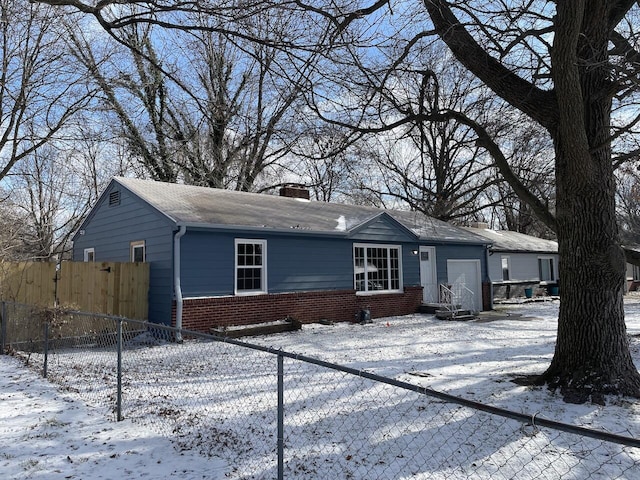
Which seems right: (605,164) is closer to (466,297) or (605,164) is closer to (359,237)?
(359,237)

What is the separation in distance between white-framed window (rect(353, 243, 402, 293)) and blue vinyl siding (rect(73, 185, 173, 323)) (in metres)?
6.74

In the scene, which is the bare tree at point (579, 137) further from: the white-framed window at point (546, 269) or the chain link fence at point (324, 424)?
the white-framed window at point (546, 269)

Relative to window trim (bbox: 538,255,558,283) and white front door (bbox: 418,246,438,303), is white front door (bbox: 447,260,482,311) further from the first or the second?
window trim (bbox: 538,255,558,283)

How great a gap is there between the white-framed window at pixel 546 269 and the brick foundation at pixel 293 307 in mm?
14874

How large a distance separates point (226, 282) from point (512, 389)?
8.41 m

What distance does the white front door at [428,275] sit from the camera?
62.4 feet

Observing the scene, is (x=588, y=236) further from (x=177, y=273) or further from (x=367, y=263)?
(x=367, y=263)

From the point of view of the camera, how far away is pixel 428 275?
19.3m

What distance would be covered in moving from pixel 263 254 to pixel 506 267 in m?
18.3

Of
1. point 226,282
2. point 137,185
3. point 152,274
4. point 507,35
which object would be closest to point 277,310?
point 226,282

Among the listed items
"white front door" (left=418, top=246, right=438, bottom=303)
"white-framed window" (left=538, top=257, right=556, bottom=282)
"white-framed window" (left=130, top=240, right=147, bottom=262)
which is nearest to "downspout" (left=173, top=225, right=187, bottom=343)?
"white-framed window" (left=130, top=240, right=147, bottom=262)

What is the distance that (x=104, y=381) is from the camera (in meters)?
7.55

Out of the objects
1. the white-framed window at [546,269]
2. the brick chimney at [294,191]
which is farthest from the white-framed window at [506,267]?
the brick chimney at [294,191]

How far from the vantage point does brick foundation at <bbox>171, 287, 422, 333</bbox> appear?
12.6 m
